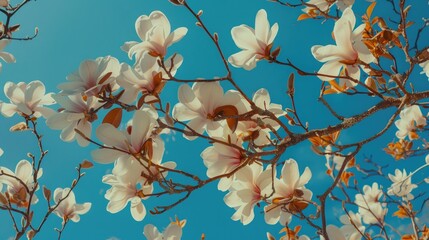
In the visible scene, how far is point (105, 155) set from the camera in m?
0.86

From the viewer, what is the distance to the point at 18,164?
1461 millimetres

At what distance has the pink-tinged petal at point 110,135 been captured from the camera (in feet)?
2.75

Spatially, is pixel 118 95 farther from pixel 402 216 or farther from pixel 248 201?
pixel 402 216

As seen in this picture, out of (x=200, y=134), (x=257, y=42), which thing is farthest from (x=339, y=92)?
(x=200, y=134)

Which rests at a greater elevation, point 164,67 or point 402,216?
point 164,67

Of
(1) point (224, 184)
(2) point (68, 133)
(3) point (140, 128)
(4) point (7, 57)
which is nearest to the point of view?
(3) point (140, 128)

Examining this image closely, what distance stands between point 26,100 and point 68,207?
20.2 inches

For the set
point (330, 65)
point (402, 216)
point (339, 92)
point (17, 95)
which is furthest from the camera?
point (402, 216)

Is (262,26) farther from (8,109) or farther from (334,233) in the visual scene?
(8,109)

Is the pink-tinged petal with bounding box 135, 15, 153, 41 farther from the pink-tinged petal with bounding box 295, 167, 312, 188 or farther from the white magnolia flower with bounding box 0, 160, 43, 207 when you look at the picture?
the white magnolia flower with bounding box 0, 160, 43, 207

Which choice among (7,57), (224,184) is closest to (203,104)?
(224,184)

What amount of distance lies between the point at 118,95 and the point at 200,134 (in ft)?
0.61

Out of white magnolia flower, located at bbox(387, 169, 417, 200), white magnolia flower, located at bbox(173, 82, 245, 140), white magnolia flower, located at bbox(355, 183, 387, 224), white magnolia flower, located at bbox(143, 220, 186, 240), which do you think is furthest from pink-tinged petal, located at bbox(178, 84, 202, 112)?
white magnolia flower, located at bbox(355, 183, 387, 224)

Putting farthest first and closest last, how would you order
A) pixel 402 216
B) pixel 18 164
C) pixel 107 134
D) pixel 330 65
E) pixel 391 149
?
pixel 391 149
pixel 402 216
pixel 18 164
pixel 330 65
pixel 107 134
